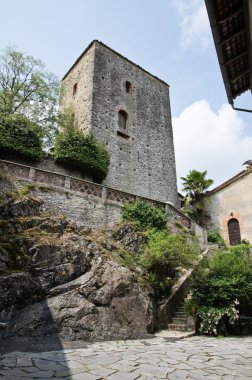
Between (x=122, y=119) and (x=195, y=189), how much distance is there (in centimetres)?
857

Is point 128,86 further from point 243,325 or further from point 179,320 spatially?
point 243,325

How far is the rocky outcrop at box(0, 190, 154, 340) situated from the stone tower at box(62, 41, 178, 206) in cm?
959

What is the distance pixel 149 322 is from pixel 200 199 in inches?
676

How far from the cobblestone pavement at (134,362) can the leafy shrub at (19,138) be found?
12.4 m

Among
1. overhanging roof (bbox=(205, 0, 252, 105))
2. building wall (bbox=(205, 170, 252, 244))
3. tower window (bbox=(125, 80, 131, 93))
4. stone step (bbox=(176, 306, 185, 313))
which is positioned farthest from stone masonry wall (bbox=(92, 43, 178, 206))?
overhanging roof (bbox=(205, 0, 252, 105))

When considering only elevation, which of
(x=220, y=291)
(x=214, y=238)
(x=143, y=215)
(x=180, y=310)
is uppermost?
(x=214, y=238)

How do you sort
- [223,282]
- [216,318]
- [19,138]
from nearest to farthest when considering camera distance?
1. [216,318]
2. [223,282]
3. [19,138]

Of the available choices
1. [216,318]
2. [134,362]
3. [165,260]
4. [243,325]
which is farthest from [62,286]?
[243,325]

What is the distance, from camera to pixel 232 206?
2425cm

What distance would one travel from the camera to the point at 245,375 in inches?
201

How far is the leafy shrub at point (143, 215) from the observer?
15.4 metres

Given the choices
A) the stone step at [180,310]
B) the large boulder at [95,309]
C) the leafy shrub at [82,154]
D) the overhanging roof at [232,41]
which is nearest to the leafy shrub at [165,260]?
the stone step at [180,310]

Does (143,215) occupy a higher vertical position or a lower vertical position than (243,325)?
higher

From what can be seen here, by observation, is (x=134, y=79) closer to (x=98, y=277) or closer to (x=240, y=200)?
(x=240, y=200)
